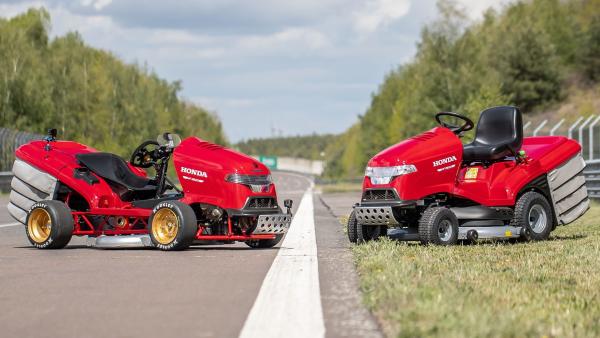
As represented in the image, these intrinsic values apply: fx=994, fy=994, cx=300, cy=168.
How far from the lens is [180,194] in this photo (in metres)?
12.5

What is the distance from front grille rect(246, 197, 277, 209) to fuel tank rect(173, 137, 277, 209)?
4 centimetres

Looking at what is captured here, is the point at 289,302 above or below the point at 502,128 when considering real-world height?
below

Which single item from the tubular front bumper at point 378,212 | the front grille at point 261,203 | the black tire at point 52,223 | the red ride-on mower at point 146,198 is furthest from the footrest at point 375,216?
the black tire at point 52,223

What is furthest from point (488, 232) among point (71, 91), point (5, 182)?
point (71, 91)

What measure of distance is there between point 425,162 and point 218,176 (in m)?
2.48

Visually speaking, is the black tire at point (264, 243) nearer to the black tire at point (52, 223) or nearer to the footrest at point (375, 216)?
the footrest at point (375, 216)

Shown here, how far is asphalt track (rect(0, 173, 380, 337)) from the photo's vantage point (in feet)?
19.2

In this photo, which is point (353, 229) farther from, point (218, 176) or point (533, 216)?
point (533, 216)

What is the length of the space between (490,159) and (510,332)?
7.68m

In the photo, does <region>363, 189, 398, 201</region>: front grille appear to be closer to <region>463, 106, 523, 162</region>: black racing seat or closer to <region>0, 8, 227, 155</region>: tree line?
<region>463, 106, 523, 162</region>: black racing seat

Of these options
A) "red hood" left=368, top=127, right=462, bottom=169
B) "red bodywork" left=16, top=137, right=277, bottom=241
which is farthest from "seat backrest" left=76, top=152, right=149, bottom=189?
"red hood" left=368, top=127, right=462, bottom=169

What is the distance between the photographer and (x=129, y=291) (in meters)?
7.61

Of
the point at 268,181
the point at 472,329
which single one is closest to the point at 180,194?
the point at 268,181

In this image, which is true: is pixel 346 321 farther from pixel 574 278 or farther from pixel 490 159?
pixel 490 159
